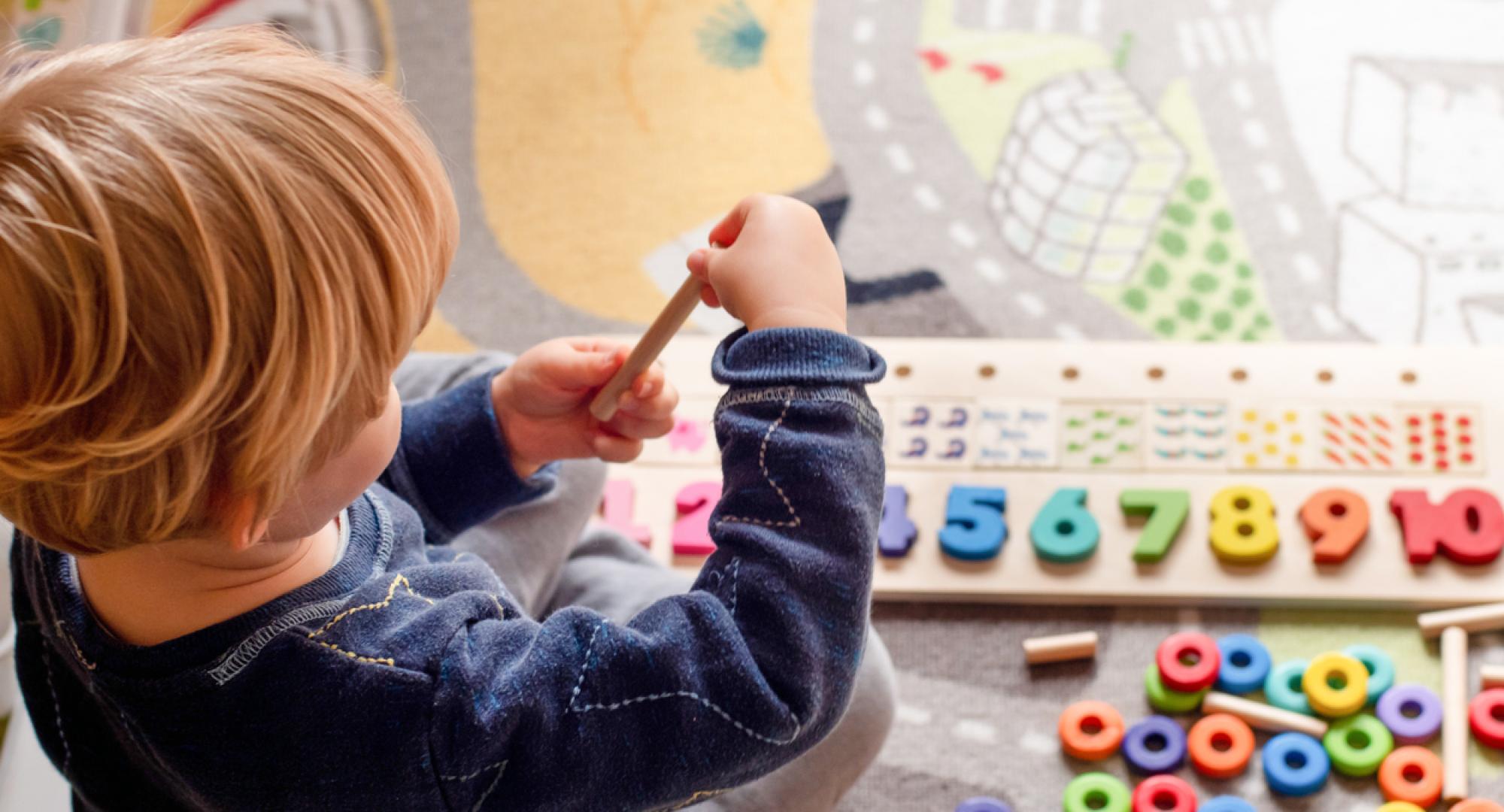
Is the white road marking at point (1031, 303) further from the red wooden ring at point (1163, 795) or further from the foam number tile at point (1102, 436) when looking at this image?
the red wooden ring at point (1163, 795)

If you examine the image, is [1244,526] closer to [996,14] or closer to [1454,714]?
[1454,714]

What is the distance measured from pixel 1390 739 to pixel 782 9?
842 millimetres

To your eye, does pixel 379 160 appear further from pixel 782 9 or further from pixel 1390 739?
pixel 782 9

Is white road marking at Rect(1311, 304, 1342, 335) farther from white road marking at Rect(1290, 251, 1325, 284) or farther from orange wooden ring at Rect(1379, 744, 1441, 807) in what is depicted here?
orange wooden ring at Rect(1379, 744, 1441, 807)

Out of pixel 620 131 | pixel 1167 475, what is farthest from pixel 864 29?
pixel 1167 475

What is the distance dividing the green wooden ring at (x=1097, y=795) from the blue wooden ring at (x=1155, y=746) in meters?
0.02

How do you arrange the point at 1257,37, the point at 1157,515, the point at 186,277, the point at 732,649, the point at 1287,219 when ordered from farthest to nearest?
the point at 1257,37, the point at 1287,219, the point at 1157,515, the point at 732,649, the point at 186,277

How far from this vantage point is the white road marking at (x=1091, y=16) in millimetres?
1312

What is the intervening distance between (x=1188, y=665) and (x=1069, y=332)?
0.31m

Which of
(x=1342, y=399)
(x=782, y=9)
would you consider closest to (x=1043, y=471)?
(x=1342, y=399)

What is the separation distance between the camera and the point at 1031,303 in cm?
115

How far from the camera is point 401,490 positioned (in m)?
0.77

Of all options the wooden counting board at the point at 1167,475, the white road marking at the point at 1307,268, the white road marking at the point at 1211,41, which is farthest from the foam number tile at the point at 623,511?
the white road marking at the point at 1211,41

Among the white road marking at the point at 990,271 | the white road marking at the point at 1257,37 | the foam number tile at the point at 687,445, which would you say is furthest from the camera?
the white road marking at the point at 1257,37
